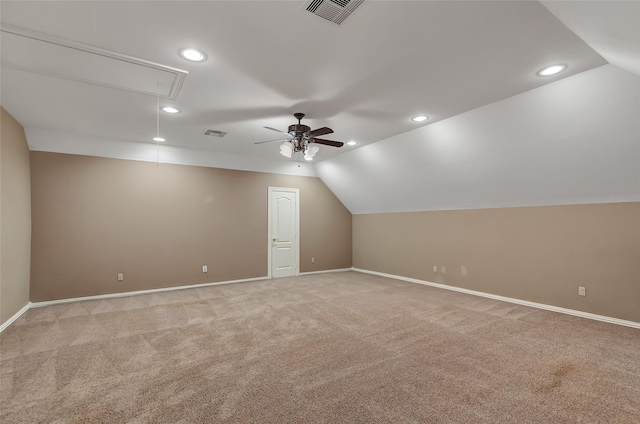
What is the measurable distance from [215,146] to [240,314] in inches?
129

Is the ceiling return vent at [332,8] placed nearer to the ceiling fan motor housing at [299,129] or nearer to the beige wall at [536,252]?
the ceiling fan motor housing at [299,129]

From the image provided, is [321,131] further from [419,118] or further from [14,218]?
[14,218]

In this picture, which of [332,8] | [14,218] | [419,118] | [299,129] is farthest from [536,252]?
[14,218]

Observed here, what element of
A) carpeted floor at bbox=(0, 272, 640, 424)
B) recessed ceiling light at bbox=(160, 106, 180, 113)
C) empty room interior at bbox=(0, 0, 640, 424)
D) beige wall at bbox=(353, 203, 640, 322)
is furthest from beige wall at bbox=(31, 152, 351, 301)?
beige wall at bbox=(353, 203, 640, 322)

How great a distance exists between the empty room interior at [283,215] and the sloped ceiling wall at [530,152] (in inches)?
1.1

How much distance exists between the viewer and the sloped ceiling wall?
3051 millimetres

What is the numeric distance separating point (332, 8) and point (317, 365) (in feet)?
9.36

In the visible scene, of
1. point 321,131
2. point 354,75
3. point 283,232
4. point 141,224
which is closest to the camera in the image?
point 354,75

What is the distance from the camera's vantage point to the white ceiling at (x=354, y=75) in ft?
6.80

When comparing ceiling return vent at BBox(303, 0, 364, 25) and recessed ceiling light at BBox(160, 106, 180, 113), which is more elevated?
ceiling return vent at BBox(303, 0, 364, 25)

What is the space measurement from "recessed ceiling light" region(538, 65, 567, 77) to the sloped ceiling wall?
10.7 inches

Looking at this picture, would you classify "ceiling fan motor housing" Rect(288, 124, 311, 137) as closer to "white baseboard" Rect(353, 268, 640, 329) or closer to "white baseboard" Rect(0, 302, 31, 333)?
"white baseboard" Rect(353, 268, 640, 329)

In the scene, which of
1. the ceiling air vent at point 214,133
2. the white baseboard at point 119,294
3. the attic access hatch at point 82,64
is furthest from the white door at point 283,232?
the attic access hatch at point 82,64

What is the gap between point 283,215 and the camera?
279 inches
